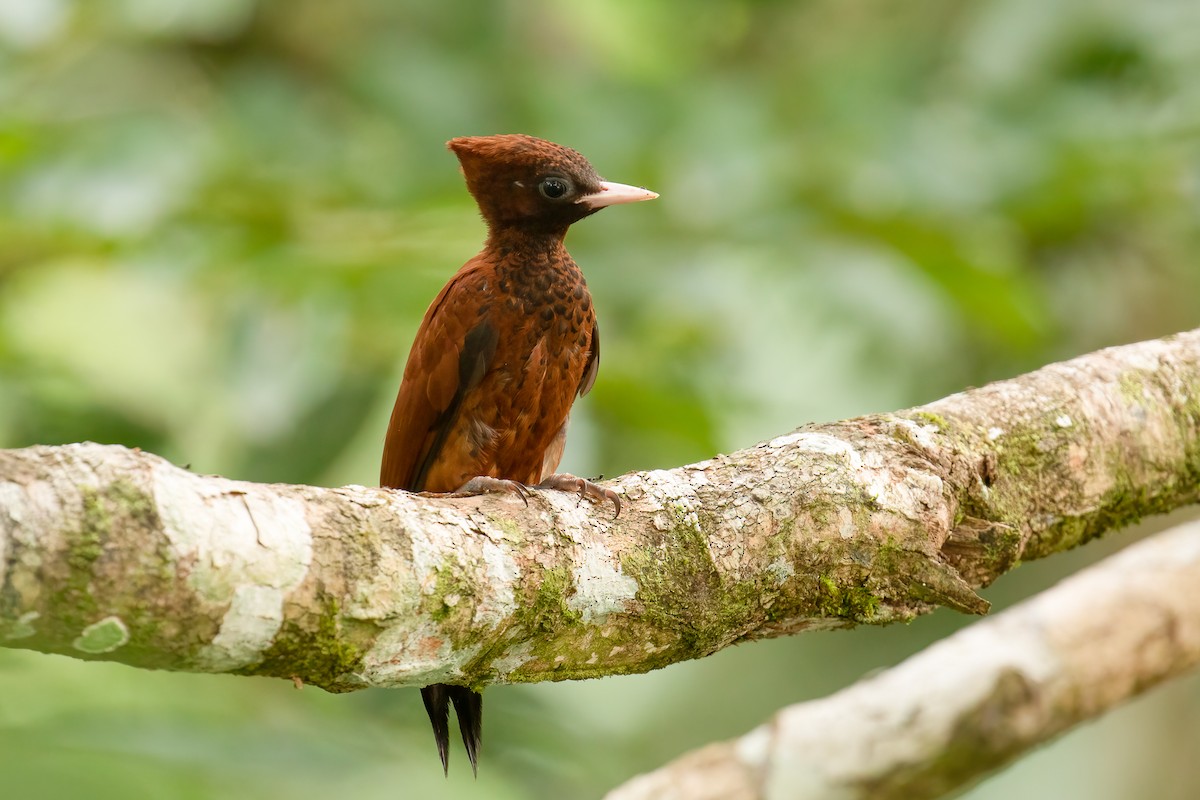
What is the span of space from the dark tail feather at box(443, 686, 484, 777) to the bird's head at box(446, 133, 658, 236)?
1191mm

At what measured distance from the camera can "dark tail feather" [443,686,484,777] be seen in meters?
2.71

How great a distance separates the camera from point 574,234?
12.2 ft

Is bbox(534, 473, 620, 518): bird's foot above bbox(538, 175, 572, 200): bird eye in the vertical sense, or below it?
→ below

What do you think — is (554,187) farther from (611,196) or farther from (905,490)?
(905,490)

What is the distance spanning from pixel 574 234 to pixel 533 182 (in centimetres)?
55

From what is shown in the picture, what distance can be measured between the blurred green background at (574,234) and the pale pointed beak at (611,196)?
1.21 ft

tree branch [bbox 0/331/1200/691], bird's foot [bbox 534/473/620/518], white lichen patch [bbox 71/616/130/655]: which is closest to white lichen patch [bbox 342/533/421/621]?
tree branch [bbox 0/331/1200/691]

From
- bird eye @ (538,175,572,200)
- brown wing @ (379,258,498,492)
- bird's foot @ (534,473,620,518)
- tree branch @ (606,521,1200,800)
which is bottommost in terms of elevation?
tree branch @ (606,521,1200,800)

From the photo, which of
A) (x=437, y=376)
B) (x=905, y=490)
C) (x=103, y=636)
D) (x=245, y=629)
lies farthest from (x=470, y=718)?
(x=103, y=636)

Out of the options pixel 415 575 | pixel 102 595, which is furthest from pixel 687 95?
pixel 102 595

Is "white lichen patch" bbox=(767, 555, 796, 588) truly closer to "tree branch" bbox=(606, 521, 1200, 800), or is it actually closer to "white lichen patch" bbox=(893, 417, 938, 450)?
"white lichen patch" bbox=(893, 417, 938, 450)

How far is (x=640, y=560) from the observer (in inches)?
80.4

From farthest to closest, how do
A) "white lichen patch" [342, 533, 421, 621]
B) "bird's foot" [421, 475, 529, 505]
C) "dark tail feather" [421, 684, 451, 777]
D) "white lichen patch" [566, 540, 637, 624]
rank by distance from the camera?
"dark tail feather" [421, 684, 451, 777] < "bird's foot" [421, 475, 529, 505] < "white lichen patch" [566, 540, 637, 624] < "white lichen patch" [342, 533, 421, 621]

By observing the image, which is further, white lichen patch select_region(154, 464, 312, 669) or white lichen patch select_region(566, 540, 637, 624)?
white lichen patch select_region(566, 540, 637, 624)
